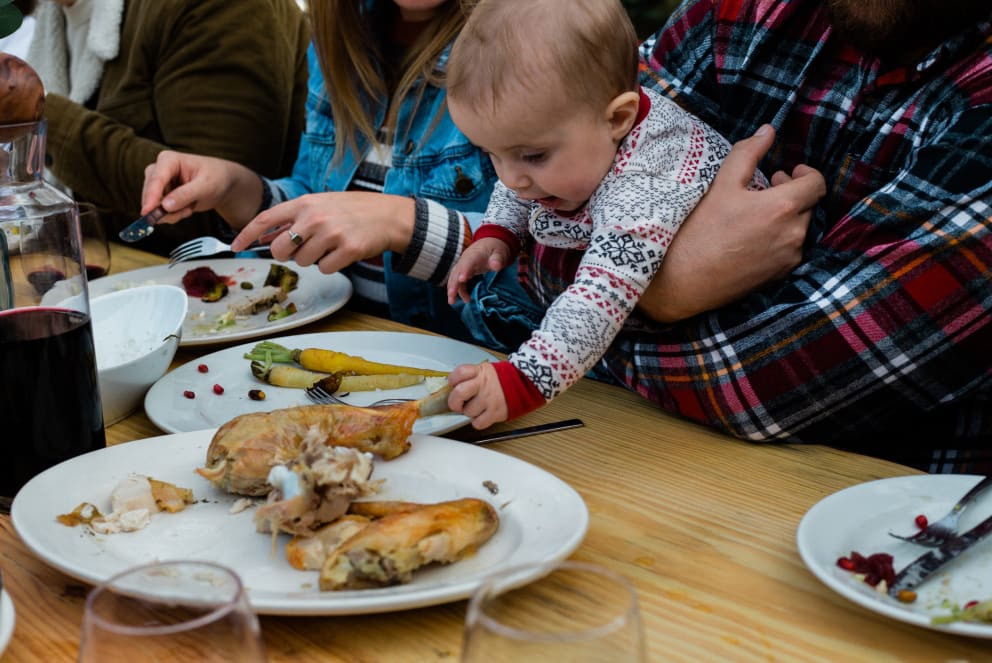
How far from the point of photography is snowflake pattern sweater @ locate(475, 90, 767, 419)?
1.15 metres

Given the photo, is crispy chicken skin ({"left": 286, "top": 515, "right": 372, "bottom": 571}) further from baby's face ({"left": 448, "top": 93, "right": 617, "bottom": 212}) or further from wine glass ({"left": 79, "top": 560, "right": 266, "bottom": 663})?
baby's face ({"left": 448, "top": 93, "right": 617, "bottom": 212})

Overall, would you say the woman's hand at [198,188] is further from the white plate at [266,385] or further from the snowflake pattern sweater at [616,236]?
the snowflake pattern sweater at [616,236]

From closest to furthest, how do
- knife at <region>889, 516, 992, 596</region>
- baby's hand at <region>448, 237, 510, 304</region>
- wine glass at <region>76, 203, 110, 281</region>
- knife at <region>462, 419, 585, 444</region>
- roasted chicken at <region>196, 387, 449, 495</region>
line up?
knife at <region>889, 516, 992, 596</region>, roasted chicken at <region>196, 387, 449, 495</region>, knife at <region>462, 419, 585, 444</region>, baby's hand at <region>448, 237, 510, 304</region>, wine glass at <region>76, 203, 110, 281</region>

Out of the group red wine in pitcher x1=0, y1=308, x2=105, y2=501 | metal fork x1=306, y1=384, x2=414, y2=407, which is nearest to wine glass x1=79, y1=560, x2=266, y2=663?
red wine in pitcher x1=0, y1=308, x2=105, y2=501

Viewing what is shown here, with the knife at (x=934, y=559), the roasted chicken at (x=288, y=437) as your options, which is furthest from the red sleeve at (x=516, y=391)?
the knife at (x=934, y=559)

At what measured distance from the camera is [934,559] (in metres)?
0.88

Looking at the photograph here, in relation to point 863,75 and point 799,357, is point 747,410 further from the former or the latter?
point 863,75

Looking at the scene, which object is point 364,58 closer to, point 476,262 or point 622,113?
point 476,262

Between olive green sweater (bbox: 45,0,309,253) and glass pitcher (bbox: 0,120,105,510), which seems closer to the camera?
glass pitcher (bbox: 0,120,105,510)

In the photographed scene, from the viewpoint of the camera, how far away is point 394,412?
110 centimetres

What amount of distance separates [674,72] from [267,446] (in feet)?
3.33

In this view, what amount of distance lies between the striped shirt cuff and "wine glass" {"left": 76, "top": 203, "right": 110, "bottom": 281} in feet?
2.09

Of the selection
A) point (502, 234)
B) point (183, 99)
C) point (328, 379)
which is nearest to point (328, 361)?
point (328, 379)

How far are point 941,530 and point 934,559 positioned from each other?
0.08 m
